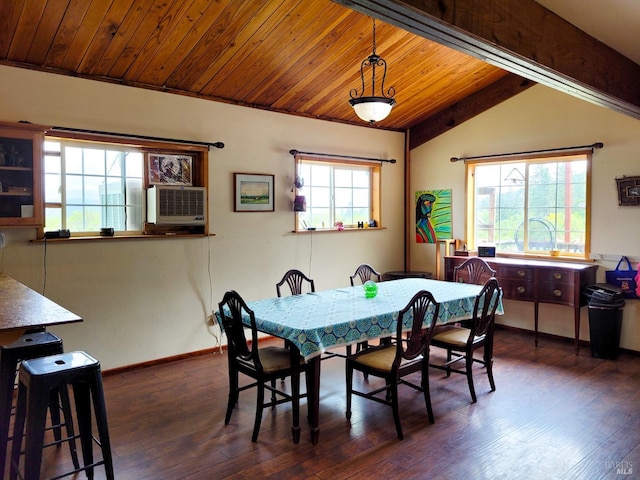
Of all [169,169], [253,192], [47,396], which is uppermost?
[169,169]

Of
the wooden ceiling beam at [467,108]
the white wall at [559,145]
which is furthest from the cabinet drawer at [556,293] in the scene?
the wooden ceiling beam at [467,108]

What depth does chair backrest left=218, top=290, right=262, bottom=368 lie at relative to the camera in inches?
111

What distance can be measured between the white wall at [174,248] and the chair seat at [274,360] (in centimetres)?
155

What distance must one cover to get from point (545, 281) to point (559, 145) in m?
1.40

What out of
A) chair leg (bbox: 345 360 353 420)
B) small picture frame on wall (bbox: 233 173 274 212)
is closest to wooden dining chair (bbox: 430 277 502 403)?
chair leg (bbox: 345 360 353 420)

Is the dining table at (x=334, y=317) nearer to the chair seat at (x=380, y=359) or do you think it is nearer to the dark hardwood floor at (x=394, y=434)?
the chair seat at (x=380, y=359)

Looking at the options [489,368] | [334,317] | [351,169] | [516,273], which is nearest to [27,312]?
[334,317]

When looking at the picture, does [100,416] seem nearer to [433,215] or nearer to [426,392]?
[426,392]

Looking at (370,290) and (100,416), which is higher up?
(370,290)

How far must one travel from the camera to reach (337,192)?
573 centimetres

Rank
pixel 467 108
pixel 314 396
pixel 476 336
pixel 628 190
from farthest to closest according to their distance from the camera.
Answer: pixel 467 108
pixel 628 190
pixel 476 336
pixel 314 396

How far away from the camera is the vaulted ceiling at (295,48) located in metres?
2.36

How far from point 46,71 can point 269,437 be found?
3081 millimetres

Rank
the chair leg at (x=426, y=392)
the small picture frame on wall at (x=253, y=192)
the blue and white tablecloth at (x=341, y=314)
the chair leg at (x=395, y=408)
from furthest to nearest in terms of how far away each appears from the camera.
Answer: the small picture frame on wall at (x=253, y=192)
the chair leg at (x=426, y=392)
the chair leg at (x=395, y=408)
the blue and white tablecloth at (x=341, y=314)
